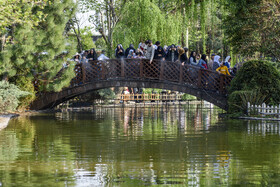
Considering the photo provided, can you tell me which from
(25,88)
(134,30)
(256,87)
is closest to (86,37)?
(134,30)

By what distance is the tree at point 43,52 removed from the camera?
29609 mm

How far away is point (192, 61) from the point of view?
30.7 m

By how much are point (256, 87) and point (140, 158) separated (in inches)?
609

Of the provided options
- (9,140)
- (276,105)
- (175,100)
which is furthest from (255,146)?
(175,100)

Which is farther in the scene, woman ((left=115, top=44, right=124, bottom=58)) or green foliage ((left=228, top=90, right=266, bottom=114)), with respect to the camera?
woman ((left=115, top=44, right=124, bottom=58))

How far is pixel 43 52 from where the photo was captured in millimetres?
31312

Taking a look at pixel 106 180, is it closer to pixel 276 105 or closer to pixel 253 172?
pixel 253 172

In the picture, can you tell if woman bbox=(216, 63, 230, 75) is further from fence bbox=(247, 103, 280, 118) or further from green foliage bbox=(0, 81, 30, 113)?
green foliage bbox=(0, 81, 30, 113)

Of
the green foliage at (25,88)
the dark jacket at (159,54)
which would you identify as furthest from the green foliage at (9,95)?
the dark jacket at (159,54)

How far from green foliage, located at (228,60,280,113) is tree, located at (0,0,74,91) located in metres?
10.8

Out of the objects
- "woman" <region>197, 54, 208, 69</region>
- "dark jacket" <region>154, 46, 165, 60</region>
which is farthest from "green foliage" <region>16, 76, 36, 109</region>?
"woman" <region>197, 54, 208, 69</region>

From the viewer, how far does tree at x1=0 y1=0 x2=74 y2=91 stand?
97.1 feet

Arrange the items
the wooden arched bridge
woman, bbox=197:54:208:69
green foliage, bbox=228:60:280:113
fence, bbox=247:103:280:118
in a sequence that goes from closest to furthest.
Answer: fence, bbox=247:103:280:118 → green foliage, bbox=228:60:280:113 → the wooden arched bridge → woman, bbox=197:54:208:69

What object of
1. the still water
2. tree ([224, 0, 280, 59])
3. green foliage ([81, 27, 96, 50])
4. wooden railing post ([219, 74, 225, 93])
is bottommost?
the still water
